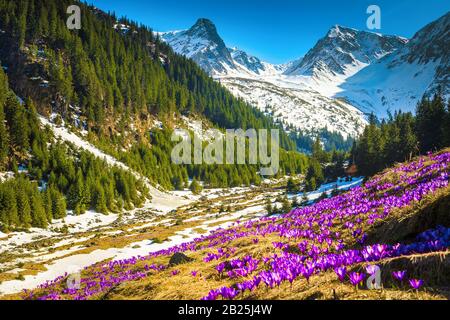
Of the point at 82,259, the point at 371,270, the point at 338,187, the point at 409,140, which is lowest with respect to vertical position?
the point at 82,259

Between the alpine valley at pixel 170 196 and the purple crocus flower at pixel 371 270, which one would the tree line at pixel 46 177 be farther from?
the purple crocus flower at pixel 371 270

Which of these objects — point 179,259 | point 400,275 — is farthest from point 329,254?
point 179,259

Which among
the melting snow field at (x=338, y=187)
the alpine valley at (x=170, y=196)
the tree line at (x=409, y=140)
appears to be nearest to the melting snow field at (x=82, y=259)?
the alpine valley at (x=170, y=196)

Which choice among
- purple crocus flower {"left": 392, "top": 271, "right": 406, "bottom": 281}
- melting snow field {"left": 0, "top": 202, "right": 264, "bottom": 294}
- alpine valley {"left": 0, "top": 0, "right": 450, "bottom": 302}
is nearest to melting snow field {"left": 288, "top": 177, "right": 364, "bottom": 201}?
alpine valley {"left": 0, "top": 0, "right": 450, "bottom": 302}

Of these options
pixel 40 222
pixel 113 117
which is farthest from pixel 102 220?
pixel 113 117

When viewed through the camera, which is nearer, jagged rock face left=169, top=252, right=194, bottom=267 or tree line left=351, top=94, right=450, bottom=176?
jagged rock face left=169, top=252, right=194, bottom=267

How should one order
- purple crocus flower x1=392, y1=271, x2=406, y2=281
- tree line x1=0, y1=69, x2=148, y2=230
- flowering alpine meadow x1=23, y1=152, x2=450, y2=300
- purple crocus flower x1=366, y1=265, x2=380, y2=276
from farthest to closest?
tree line x1=0, y1=69, x2=148, y2=230 → flowering alpine meadow x1=23, y1=152, x2=450, y2=300 → purple crocus flower x1=366, y1=265, x2=380, y2=276 → purple crocus flower x1=392, y1=271, x2=406, y2=281

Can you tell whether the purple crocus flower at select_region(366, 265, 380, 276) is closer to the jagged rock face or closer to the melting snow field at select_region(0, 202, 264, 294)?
the jagged rock face

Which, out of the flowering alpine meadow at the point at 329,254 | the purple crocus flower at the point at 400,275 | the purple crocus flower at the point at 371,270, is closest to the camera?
the purple crocus flower at the point at 400,275

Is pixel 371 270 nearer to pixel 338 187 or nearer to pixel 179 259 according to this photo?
pixel 179 259

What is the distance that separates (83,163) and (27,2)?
104 m

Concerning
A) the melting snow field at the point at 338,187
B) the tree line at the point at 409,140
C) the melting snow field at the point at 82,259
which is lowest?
the melting snow field at the point at 82,259

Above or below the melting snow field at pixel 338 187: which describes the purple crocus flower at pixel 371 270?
above

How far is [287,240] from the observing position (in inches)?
410
